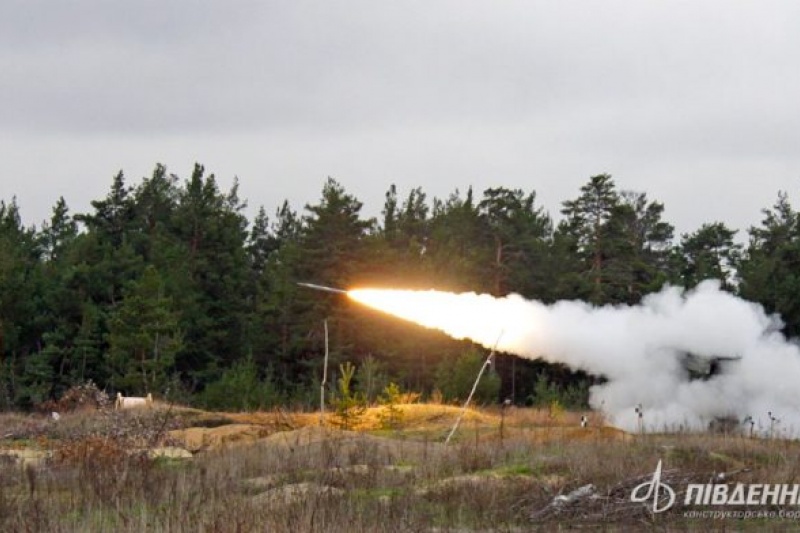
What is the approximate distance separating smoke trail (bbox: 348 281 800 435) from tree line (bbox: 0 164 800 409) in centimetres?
1527

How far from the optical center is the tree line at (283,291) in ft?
149

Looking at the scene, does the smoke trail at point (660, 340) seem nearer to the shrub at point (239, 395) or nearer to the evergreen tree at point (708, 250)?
the shrub at point (239, 395)

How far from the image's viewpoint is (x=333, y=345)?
50719 millimetres

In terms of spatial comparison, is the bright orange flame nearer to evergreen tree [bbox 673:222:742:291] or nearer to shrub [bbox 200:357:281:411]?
shrub [bbox 200:357:281:411]

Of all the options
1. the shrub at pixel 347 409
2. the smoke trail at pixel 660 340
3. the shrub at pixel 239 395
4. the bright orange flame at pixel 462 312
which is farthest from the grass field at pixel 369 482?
the shrub at pixel 239 395

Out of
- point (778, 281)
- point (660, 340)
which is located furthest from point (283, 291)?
point (660, 340)

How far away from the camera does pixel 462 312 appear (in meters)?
25.2

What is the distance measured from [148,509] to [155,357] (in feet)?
113

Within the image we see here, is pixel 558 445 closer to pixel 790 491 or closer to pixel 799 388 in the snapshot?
pixel 790 491

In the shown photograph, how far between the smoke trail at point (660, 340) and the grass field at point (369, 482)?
14.2 ft
